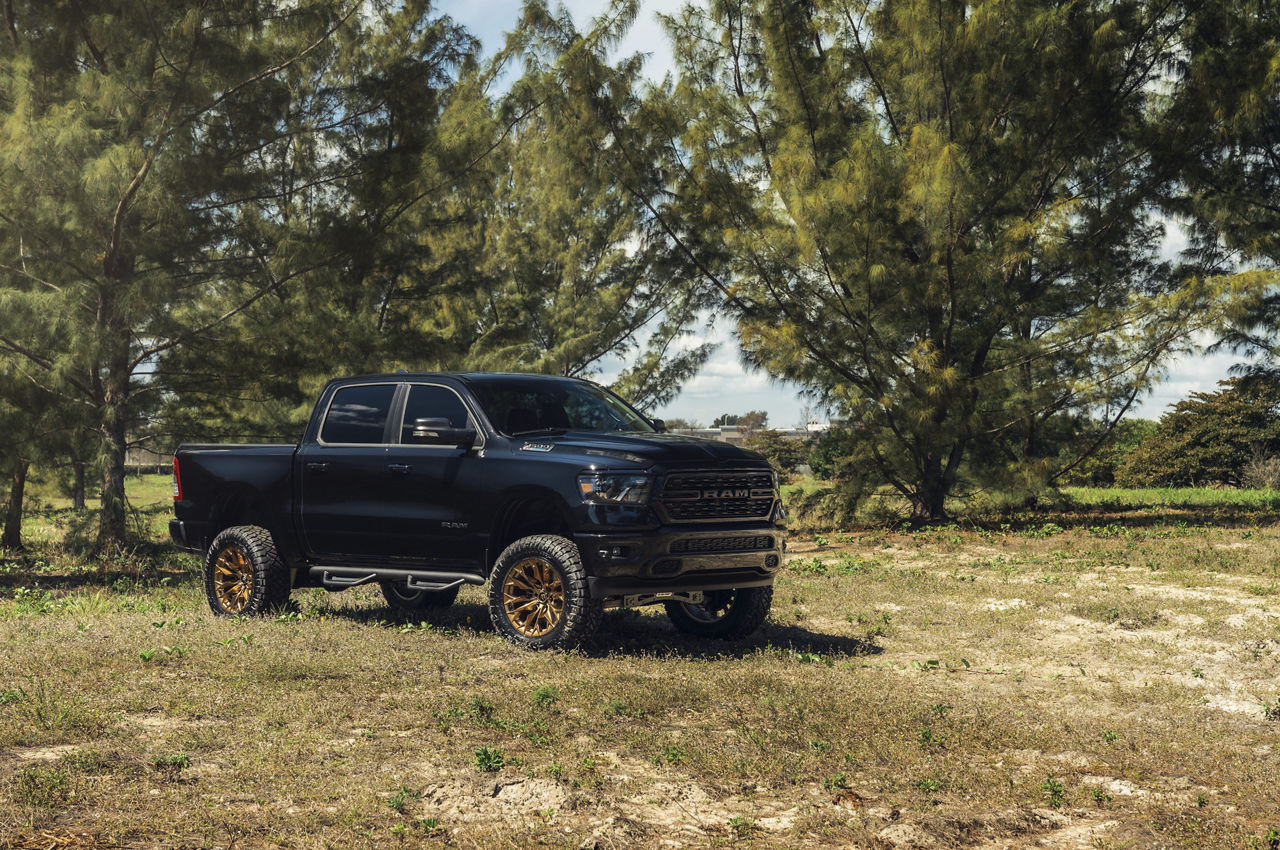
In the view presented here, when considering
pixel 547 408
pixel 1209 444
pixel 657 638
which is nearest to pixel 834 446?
pixel 657 638

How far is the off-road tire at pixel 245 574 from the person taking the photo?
33.3 ft

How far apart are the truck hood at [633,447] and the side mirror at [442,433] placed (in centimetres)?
39

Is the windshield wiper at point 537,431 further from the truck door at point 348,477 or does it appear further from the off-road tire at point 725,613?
the off-road tire at point 725,613

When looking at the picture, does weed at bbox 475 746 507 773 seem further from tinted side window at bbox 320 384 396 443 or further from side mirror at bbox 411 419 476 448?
tinted side window at bbox 320 384 396 443

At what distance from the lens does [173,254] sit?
695 inches

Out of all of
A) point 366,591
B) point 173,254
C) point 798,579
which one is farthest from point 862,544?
point 173,254

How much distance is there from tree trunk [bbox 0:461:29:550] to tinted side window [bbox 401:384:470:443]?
10.5m

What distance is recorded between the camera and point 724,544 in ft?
28.5

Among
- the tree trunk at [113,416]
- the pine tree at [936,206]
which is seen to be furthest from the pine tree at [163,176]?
the pine tree at [936,206]

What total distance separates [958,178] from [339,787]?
14.6 metres

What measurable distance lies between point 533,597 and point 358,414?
253cm

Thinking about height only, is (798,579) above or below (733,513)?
below

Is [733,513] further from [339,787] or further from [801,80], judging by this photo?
[801,80]

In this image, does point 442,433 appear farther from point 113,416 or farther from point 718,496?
point 113,416
